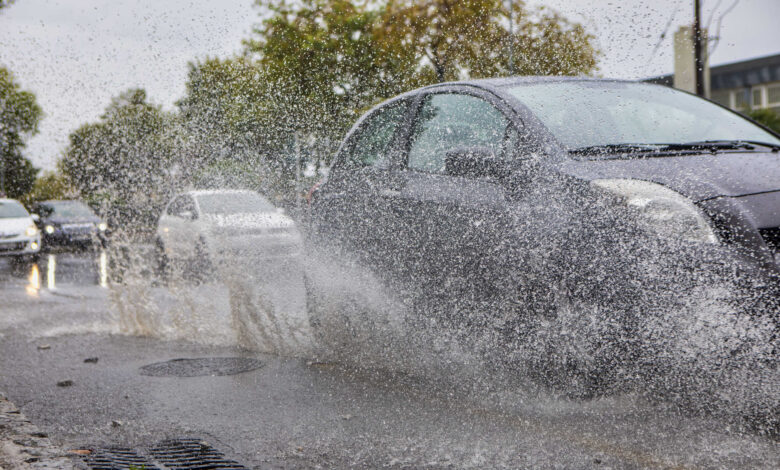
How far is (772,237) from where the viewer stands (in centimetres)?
313

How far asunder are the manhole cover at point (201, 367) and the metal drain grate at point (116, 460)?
1674 millimetres

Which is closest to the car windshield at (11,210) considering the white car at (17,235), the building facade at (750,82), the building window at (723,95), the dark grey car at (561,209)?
the white car at (17,235)

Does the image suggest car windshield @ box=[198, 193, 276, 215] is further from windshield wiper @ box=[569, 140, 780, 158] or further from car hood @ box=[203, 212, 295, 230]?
windshield wiper @ box=[569, 140, 780, 158]

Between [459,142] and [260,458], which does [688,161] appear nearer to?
[459,142]

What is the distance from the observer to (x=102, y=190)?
30.2 feet

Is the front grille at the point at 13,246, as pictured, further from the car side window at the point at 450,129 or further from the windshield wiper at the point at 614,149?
the windshield wiper at the point at 614,149

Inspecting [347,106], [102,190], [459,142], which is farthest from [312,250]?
[102,190]

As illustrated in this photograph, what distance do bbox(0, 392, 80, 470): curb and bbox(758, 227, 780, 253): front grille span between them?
107 inches

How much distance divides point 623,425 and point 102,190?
723 centimetres

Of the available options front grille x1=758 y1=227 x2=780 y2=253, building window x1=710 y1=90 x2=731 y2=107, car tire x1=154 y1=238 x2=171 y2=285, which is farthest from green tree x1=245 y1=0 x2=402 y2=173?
building window x1=710 y1=90 x2=731 y2=107

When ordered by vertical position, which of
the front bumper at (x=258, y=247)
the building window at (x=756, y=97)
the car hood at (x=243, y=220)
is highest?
the building window at (x=756, y=97)

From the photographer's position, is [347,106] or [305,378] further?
[347,106]

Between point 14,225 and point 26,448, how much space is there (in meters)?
17.4

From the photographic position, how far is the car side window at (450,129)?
4285 mm
